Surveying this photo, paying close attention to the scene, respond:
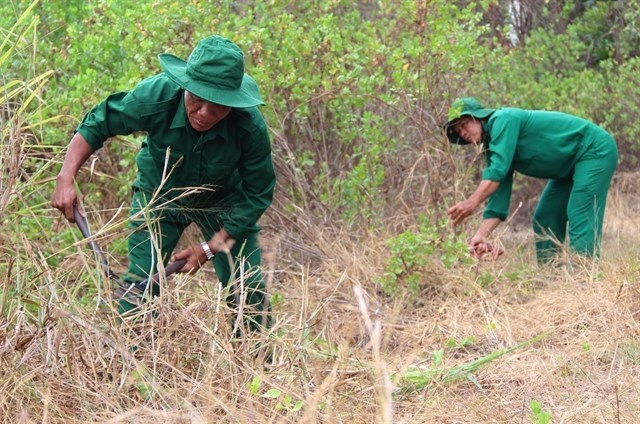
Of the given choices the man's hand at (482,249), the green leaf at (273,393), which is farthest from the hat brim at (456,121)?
the green leaf at (273,393)

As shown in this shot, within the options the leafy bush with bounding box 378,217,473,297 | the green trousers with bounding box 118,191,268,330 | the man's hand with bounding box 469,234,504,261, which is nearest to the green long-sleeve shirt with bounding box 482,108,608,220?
the man's hand with bounding box 469,234,504,261

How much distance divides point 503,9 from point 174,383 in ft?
33.9

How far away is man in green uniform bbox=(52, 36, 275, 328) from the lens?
4.09m

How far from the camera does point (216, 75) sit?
13.2ft

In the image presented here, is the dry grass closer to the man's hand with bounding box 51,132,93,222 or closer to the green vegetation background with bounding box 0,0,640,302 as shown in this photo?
Answer: the man's hand with bounding box 51,132,93,222

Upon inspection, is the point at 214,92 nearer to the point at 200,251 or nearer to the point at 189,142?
the point at 189,142

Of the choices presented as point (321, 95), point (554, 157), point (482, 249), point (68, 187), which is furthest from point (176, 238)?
point (554, 157)

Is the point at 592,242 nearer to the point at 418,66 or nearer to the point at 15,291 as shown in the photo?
the point at 418,66

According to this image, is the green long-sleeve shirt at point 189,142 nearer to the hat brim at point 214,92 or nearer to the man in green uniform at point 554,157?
the hat brim at point 214,92

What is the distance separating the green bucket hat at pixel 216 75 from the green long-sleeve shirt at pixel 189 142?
0.61 feet

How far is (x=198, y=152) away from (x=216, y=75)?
1.49 feet

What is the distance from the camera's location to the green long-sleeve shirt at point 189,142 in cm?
428

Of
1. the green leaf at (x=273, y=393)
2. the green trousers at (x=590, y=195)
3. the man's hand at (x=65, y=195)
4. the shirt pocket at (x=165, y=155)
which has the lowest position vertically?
the green trousers at (x=590, y=195)

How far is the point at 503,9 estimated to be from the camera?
12789 mm
